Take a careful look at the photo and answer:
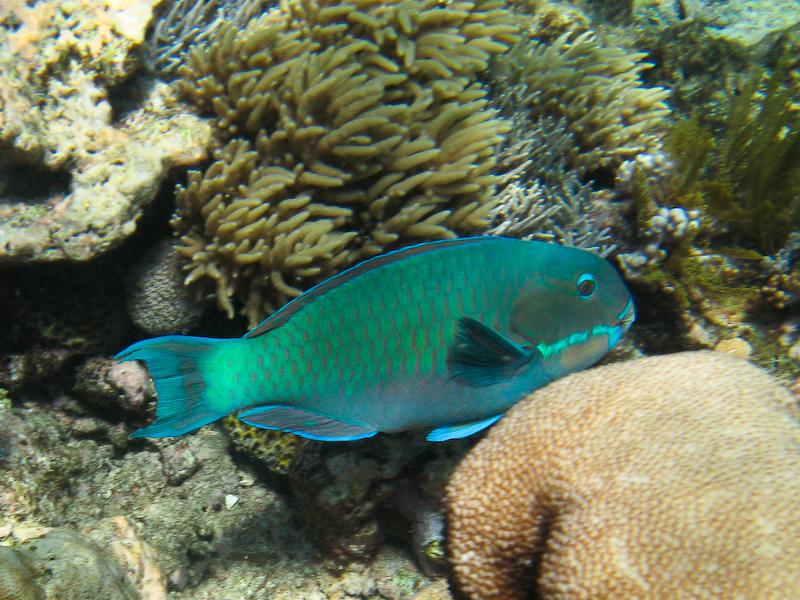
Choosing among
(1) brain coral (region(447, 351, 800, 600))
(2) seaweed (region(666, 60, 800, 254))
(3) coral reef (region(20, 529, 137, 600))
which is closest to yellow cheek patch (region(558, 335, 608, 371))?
(1) brain coral (region(447, 351, 800, 600))

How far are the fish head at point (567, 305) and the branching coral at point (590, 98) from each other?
6.33 feet

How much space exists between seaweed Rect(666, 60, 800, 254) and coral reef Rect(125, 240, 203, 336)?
3241mm

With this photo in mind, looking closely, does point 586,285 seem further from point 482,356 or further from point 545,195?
point 545,195

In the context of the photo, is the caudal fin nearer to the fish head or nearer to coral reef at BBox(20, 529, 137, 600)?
coral reef at BBox(20, 529, 137, 600)

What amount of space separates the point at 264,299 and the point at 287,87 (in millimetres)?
1253

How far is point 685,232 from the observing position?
357 cm

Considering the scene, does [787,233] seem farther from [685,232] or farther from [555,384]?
[555,384]

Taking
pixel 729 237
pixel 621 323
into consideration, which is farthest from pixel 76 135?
pixel 729 237

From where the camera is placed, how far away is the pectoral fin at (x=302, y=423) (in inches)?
94.5

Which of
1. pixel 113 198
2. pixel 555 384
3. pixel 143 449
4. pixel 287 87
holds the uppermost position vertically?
pixel 287 87

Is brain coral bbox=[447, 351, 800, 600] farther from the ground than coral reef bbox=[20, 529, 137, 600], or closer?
farther from the ground

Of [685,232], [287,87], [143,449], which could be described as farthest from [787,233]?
[143,449]

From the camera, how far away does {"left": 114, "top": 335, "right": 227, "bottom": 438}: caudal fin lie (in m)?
2.27

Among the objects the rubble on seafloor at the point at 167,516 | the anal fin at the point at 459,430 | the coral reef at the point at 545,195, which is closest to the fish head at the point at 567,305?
the anal fin at the point at 459,430
